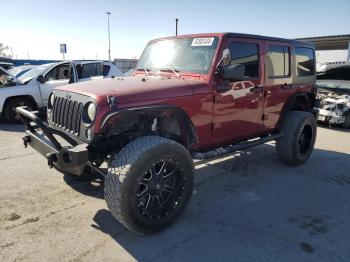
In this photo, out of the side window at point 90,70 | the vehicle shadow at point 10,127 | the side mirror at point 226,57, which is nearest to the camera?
the side mirror at point 226,57

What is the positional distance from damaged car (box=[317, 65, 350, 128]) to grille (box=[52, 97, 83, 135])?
7.77m

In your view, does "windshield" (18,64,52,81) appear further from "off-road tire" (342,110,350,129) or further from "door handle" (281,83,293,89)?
"off-road tire" (342,110,350,129)

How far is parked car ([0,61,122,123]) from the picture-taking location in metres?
9.30

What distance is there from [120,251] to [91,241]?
1.12ft

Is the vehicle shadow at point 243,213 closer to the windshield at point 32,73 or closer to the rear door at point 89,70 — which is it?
the rear door at point 89,70

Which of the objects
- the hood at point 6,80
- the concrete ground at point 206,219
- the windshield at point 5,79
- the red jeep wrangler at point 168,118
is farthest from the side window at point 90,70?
the red jeep wrangler at point 168,118

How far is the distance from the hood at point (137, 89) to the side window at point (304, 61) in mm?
2517

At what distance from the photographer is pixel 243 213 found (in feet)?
13.2

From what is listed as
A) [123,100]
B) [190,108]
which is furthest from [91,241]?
[190,108]

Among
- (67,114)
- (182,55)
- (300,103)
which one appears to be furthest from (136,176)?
(300,103)

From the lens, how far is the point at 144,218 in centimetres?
336

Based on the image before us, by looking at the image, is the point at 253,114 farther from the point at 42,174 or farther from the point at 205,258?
the point at 42,174

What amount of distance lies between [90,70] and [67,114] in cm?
703

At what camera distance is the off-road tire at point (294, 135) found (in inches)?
221
